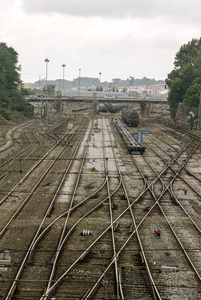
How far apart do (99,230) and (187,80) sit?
51.8 meters

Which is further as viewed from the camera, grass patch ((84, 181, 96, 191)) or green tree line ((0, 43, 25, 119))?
green tree line ((0, 43, 25, 119))

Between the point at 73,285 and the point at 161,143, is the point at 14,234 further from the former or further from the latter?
the point at 161,143

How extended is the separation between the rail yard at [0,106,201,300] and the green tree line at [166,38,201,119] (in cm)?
2529

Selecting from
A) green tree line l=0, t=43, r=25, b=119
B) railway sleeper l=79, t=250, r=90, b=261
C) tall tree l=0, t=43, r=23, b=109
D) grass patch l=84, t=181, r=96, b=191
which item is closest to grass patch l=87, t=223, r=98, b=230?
railway sleeper l=79, t=250, r=90, b=261

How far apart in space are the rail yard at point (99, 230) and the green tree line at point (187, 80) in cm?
2529

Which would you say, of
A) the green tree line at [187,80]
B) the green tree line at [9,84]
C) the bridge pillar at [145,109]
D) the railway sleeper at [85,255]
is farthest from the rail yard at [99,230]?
the bridge pillar at [145,109]

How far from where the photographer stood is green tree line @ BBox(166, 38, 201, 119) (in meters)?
48.3

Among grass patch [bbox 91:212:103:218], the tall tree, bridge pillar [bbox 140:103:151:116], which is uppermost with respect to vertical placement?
the tall tree

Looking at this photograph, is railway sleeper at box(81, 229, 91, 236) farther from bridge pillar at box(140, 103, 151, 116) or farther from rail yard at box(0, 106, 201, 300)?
bridge pillar at box(140, 103, 151, 116)

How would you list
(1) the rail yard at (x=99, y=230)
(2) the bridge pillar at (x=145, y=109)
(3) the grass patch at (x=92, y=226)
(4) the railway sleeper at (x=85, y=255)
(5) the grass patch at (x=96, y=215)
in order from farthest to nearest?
(2) the bridge pillar at (x=145, y=109) < (5) the grass patch at (x=96, y=215) < (3) the grass patch at (x=92, y=226) < (4) the railway sleeper at (x=85, y=255) < (1) the rail yard at (x=99, y=230)

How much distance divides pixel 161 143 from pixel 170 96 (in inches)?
964

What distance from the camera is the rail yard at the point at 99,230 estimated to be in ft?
29.5

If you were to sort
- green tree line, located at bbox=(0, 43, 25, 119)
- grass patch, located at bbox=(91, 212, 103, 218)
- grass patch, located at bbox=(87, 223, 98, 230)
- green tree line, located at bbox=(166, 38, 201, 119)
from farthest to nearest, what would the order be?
green tree line, located at bbox=(0, 43, 25, 119), green tree line, located at bbox=(166, 38, 201, 119), grass patch, located at bbox=(91, 212, 103, 218), grass patch, located at bbox=(87, 223, 98, 230)

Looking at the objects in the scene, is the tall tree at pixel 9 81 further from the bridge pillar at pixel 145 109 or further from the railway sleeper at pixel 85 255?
the railway sleeper at pixel 85 255
